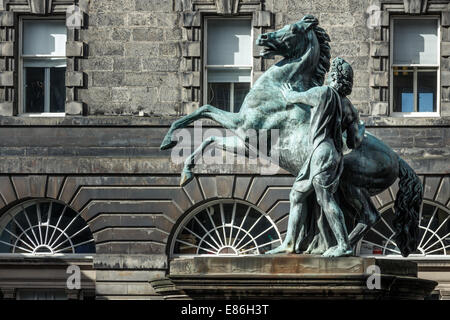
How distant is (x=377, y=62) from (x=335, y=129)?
54.8ft

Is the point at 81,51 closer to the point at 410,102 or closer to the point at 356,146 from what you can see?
the point at 410,102

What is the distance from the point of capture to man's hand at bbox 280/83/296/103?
19.4 meters

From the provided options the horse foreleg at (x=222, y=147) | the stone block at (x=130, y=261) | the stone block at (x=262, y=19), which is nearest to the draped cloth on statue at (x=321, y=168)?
the horse foreleg at (x=222, y=147)

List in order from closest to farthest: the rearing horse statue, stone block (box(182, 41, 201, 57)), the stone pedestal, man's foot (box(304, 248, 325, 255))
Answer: the stone pedestal < man's foot (box(304, 248, 325, 255)) < the rearing horse statue < stone block (box(182, 41, 201, 57))

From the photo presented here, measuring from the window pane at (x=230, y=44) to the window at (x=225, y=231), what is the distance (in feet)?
10.4

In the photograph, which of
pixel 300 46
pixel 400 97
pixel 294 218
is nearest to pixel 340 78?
pixel 300 46

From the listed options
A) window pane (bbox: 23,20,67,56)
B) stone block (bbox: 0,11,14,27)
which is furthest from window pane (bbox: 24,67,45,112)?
stone block (bbox: 0,11,14,27)

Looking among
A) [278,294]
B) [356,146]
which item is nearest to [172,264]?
[278,294]

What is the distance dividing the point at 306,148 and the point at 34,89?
1812 centimetres

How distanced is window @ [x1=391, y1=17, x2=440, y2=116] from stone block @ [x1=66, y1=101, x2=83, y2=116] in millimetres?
6903

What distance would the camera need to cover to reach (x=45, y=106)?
119 ft

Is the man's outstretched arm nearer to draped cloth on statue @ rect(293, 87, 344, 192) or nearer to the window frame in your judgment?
draped cloth on statue @ rect(293, 87, 344, 192)

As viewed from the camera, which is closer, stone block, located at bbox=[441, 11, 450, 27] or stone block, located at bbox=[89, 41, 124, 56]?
stone block, located at bbox=[441, 11, 450, 27]

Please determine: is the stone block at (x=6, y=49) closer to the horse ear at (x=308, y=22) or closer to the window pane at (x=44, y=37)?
the window pane at (x=44, y=37)
